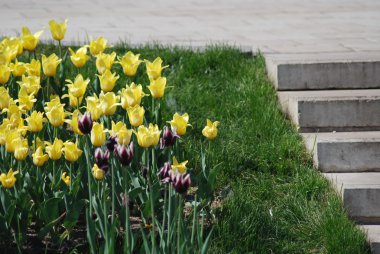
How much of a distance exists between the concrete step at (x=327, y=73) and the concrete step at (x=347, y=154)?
2.80ft

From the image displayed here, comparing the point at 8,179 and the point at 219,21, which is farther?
the point at 219,21

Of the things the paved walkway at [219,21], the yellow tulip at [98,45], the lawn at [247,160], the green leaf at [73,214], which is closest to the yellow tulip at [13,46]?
the yellow tulip at [98,45]

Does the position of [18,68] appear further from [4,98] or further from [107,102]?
[107,102]

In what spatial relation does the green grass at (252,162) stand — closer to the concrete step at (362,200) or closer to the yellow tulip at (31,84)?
the concrete step at (362,200)

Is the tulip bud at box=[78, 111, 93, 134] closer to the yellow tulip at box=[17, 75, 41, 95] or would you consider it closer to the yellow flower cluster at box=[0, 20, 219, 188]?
the yellow flower cluster at box=[0, 20, 219, 188]

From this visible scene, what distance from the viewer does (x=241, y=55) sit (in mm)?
7336

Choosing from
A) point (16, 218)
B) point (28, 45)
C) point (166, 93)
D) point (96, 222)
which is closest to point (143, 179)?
point (96, 222)

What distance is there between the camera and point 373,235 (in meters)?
5.18

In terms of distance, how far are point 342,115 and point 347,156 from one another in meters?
0.47

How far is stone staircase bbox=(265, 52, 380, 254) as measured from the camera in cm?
545

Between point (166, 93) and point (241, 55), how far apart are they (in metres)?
0.96

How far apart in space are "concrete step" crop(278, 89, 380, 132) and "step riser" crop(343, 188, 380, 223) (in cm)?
90

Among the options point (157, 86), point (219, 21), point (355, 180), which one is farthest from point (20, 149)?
point (219, 21)

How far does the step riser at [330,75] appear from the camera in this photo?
6602mm
